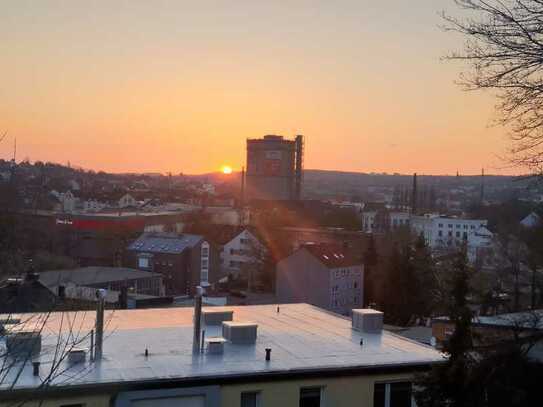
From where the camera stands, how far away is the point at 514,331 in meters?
4.39

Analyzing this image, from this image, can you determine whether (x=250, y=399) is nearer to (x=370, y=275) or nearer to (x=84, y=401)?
(x=84, y=401)

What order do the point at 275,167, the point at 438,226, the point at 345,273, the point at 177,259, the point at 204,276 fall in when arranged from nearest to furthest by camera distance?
the point at 345,273 → the point at 177,259 → the point at 204,276 → the point at 438,226 → the point at 275,167

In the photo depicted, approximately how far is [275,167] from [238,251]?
1241 inches

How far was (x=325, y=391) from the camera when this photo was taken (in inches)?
286

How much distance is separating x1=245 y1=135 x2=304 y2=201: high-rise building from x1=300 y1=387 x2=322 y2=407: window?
60272 millimetres

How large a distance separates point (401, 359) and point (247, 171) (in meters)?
63.9

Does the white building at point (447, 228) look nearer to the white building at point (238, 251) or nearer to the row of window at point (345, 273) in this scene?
the white building at point (238, 251)

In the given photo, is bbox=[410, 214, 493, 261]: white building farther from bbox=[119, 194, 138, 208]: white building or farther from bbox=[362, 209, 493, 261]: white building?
bbox=[119, 194, 138, 208]: white building

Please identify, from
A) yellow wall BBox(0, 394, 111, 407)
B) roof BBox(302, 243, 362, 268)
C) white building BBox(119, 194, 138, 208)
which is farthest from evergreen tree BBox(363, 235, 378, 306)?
white building BBox(119, 194, 138, 208)

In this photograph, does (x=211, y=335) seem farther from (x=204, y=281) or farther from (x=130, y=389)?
(x=204, y=281)

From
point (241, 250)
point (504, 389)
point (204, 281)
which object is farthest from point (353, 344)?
point (241, 250)

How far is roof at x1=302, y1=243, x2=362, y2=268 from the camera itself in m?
26.4

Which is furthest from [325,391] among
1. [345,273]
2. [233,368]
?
[345,273]

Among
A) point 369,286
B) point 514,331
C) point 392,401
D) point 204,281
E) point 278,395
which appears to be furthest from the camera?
point 204,281
